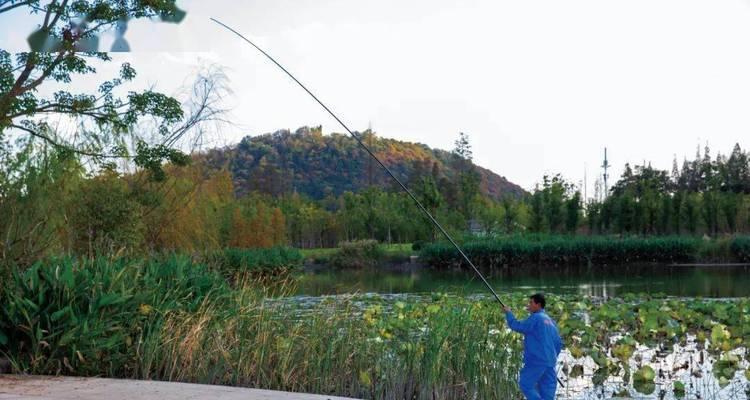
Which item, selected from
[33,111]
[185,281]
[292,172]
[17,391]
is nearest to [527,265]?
[33,111]

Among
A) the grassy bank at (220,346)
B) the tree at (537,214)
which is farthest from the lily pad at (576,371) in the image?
the tree at (537,214)

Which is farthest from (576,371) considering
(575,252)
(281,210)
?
(281,210)

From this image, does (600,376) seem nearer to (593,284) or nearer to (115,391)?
(115,391)

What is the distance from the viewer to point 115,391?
21.2 ft

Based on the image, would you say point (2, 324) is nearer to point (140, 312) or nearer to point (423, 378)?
point (140, 312)

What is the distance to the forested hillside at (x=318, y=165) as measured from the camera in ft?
270

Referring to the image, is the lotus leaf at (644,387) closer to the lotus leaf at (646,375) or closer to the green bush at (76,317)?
the lotus leaf at (646,375)

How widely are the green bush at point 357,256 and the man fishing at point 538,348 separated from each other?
37.0 m

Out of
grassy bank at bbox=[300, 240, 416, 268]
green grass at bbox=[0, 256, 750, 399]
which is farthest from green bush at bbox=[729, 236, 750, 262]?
green grass at bbox=[0, 256, 750, 399]

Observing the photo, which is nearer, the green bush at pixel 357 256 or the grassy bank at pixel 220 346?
the grassy bank at pixel 220 346

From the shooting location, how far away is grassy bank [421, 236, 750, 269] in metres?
41.9

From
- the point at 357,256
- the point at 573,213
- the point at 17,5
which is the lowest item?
the point at 357,256

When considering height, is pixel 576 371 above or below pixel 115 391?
below

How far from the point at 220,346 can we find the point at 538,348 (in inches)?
115
